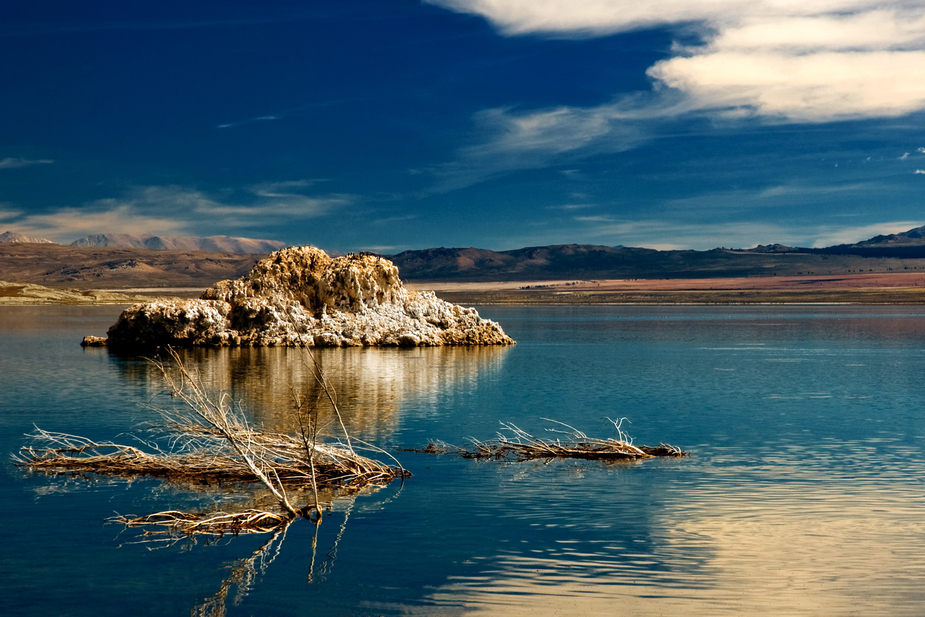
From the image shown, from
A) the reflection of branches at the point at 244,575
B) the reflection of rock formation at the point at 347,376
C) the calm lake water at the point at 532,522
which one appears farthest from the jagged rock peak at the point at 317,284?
the reflection of branches at the point at 244,575

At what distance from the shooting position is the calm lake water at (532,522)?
6.89m

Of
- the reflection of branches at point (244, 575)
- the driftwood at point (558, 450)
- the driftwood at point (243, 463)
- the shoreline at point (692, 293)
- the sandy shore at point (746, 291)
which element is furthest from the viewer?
the sandy shore at point (746, 291)

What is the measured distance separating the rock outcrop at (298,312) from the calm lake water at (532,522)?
14.0m

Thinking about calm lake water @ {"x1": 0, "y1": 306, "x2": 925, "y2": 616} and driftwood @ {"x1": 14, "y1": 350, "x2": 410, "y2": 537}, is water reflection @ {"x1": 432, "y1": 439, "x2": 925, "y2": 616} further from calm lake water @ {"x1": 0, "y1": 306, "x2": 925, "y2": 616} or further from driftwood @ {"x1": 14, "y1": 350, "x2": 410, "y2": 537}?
driftwood @ {"x1": 14, "y1": 350, "x2": 410, "y2": 537}

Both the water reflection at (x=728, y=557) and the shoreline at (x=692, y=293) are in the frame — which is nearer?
the water reflection at (x=728, y=557)

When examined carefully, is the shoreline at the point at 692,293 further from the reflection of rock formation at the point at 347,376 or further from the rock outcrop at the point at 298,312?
the reflection of rock formation at the point at 347,376

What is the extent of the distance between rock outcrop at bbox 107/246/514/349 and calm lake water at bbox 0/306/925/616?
14.0m

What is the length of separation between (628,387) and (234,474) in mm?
12870

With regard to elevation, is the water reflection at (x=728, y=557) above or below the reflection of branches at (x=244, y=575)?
below

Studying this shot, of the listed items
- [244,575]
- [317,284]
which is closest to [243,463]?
[244,575]

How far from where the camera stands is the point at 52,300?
104 m

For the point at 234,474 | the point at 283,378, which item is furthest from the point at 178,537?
the point at 283,378

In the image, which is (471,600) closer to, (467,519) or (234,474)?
(467,519)

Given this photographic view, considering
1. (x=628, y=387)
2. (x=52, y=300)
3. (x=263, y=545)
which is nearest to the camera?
(x=263, y=545)
